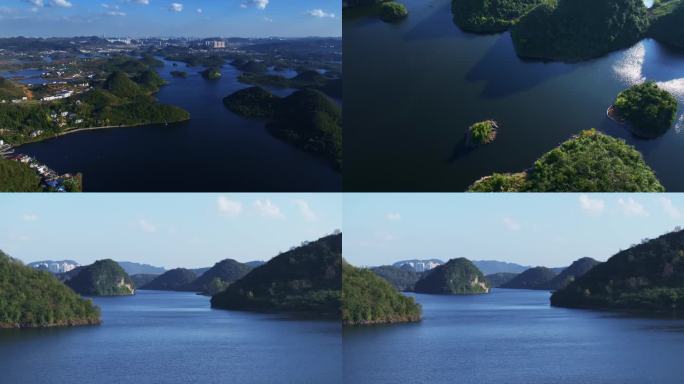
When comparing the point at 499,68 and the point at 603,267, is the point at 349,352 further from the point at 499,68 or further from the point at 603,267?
the point at 603,267

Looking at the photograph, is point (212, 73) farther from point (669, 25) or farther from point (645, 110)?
point (669, 25)

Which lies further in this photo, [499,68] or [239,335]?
[239,335]

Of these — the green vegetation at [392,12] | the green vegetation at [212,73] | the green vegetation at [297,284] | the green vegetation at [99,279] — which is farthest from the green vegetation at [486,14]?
the green vegetation at [99,279]

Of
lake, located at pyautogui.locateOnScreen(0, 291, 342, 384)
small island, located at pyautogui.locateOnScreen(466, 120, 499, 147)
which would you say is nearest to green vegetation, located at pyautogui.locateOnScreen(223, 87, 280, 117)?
small island, located at pyautogui.locateOnScreen(466, 120, 499, 147)

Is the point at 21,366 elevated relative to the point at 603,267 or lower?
lower

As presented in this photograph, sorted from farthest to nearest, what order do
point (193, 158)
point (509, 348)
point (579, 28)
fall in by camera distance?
1. point (509, 348)
2. point (579, 28)
3. point (193, 158)

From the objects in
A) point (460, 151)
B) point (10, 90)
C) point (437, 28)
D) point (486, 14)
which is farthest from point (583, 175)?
point (10, 90)

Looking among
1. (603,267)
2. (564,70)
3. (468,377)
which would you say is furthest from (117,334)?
(603,267)
